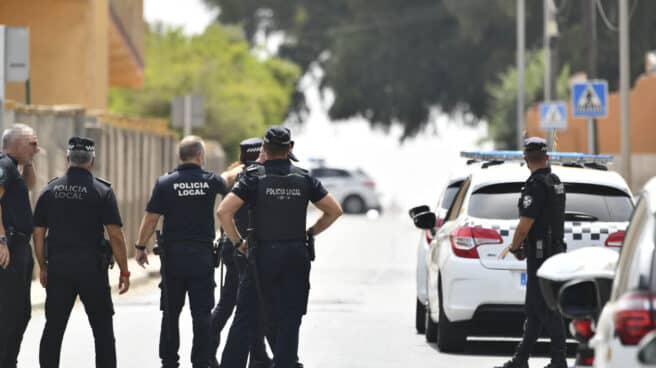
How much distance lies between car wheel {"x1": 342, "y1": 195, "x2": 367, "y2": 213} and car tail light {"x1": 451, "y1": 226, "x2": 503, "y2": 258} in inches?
1743

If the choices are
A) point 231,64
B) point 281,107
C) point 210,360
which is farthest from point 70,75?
point 281,107

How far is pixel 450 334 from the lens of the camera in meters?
15.2

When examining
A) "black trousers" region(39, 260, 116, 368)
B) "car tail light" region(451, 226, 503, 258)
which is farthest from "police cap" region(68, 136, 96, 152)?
"car tail light" region(451, 226, 503, 258)

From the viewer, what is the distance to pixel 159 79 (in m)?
59.8

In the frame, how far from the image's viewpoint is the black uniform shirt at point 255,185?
11.8 metres

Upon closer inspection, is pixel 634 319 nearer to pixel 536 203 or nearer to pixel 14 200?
pixel 536 203

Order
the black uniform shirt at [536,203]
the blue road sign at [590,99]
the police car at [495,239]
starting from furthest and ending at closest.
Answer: the blue road sign at [590,99]
the police car at [495,239]
the black uniform shirt at [536,203]

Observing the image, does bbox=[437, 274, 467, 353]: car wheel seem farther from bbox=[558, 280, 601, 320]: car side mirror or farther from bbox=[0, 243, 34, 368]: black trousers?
bbox=[558, 280, 601, 320]: car side mirror

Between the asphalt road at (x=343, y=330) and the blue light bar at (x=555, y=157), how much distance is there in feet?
5.41

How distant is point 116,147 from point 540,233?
1583 centimetres

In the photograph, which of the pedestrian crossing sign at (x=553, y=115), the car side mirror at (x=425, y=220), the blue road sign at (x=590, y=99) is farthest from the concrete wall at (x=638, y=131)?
the car side mirror at (x=425, y=220)

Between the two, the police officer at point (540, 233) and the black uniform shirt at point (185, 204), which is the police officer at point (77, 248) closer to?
the black uniform shirt at point (185, 204)

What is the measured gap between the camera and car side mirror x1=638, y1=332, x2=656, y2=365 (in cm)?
636

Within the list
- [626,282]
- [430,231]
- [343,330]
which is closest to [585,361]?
[626,282]
